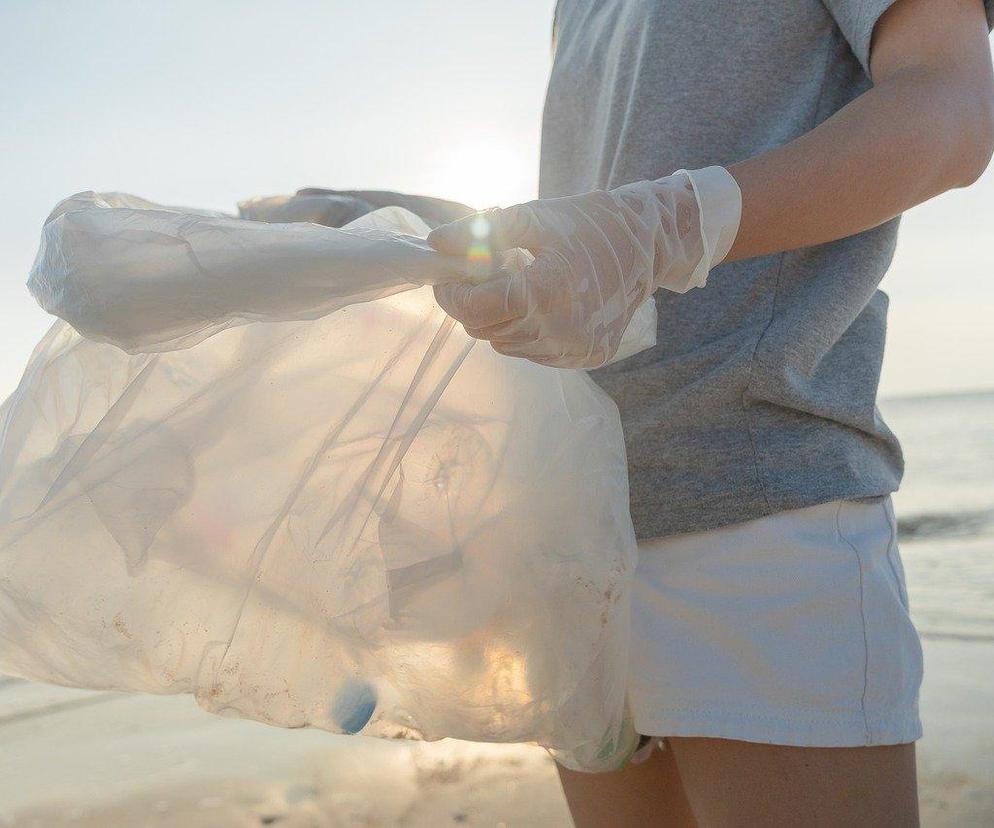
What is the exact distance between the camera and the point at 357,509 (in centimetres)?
103

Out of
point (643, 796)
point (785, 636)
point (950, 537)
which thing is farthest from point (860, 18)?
point (950, 537)

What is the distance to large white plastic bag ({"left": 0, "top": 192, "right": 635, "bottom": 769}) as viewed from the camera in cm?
101

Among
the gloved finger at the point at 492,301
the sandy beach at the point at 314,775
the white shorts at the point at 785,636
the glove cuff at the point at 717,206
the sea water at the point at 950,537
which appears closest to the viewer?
the gloved finger at the point at 492,301

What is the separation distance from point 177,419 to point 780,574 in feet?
2.35

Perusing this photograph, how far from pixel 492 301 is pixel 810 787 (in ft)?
2.14

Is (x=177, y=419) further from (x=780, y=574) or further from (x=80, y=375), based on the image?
(x=780, y=574)

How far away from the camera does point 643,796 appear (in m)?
1.34

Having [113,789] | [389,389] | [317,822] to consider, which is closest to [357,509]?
[389,389]

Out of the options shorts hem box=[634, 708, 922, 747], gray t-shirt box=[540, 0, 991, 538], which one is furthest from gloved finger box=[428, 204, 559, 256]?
shorts hem box=[634, 708, 922, 747]

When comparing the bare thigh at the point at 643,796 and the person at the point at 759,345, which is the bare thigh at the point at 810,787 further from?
the bare thigh at the point at 643,796

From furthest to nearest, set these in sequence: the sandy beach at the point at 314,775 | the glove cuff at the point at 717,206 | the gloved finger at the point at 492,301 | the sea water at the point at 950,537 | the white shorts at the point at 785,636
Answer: the sea water at the point at 950,537, the sandy beach at the point at 314,775, the white shorts at the point at 785,636, the glove cuff at the point at 717,206, the gloved finger at the point at 492,301

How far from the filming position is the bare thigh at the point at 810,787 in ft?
3.41

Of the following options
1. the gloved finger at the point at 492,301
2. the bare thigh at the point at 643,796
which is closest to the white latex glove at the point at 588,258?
the gloved finger at the point at 492,301

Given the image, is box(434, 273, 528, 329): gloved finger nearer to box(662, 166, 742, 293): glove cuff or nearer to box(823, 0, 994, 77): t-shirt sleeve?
box(662, 166, 742, 293): glove cuff
